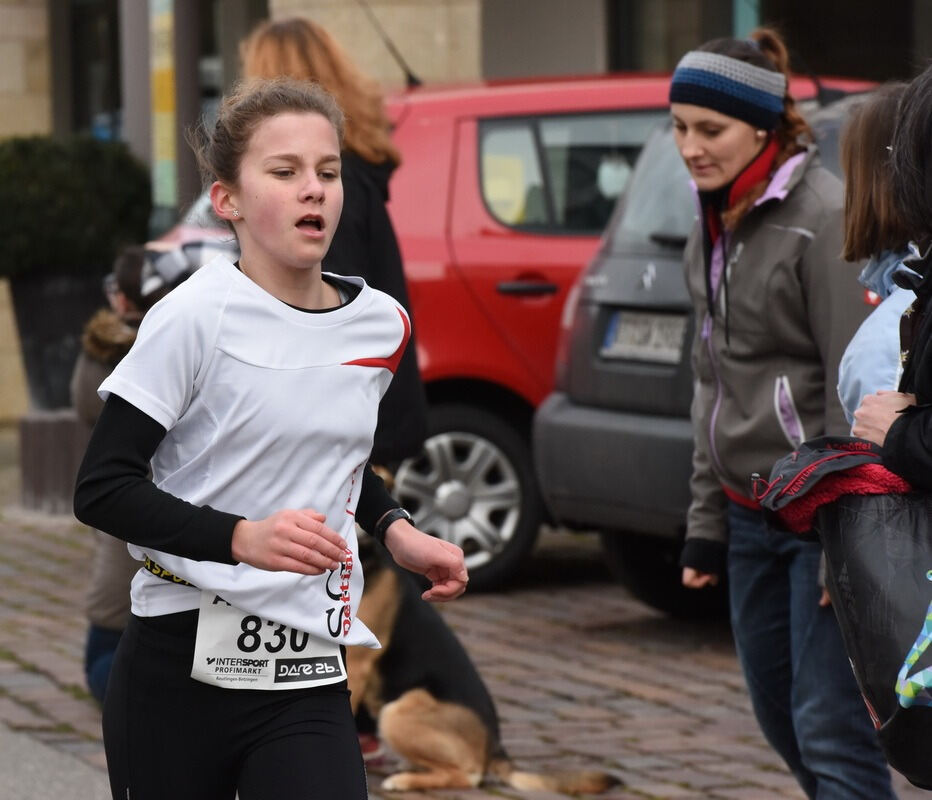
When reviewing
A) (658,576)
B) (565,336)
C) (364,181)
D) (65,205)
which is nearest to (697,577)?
(364,181)

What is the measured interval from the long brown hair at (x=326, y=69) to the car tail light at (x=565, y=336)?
237cm

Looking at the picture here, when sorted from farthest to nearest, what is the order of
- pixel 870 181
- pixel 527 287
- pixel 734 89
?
pixel 527 287 < pixel 734 89 < pixel 870 181

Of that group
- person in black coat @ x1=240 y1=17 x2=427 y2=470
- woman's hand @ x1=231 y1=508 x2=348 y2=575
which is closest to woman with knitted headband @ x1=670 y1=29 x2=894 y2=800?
person in black coat @ x1=240 y1=17 x2=427 y2=470

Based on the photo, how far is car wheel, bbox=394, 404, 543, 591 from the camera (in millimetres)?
8031

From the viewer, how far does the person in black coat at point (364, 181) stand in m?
4.76

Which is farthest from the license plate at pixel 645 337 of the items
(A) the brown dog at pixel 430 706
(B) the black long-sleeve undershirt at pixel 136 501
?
(B) the black long-sleeve undershirt at pixel 136 501

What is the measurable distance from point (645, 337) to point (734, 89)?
2720 millimetres

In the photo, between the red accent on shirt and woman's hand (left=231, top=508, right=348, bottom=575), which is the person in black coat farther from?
woman's hand (left=231, top=508, right=348, bottom=575)

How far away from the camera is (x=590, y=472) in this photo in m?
6.92

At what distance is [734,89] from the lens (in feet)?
13.8

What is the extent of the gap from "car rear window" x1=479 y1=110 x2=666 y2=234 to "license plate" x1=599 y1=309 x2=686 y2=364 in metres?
1.15

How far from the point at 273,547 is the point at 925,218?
3.33 feet

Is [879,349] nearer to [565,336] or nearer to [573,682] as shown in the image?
[573,682]

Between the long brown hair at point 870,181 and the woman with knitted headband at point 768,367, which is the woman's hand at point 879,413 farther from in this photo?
the woman with knitted headband at point 768,367
